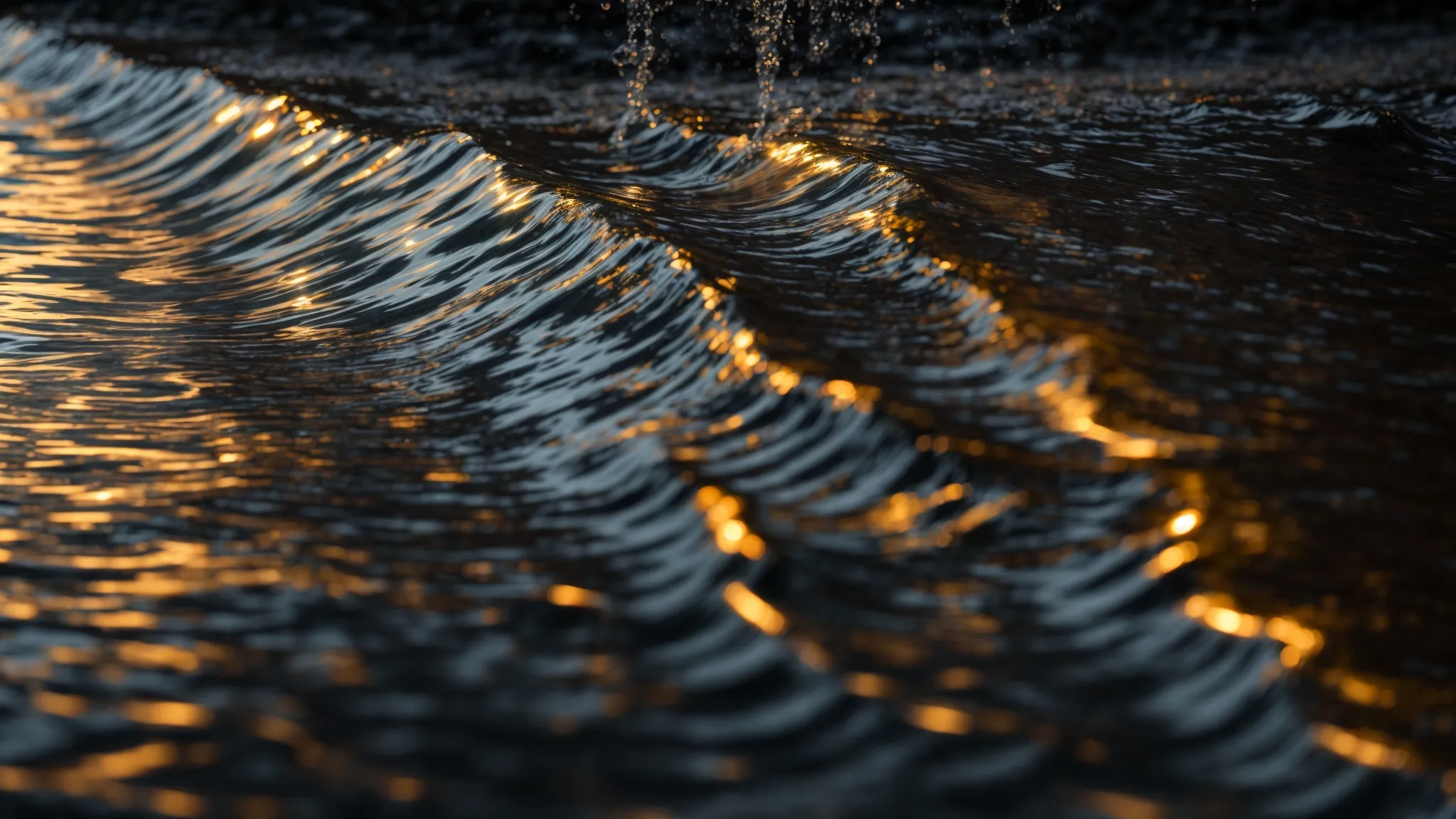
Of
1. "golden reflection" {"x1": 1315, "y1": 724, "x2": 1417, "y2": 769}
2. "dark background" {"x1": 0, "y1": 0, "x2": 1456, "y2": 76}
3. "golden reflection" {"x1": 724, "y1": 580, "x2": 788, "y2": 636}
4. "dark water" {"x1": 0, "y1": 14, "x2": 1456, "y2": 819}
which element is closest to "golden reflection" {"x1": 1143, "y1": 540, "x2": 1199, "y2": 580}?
"dark water" {"x1": 0, "y1": 14, "x2": 1456, "y2": 819}

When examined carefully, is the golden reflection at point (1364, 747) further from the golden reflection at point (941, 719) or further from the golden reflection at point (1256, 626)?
the golden reflection at point (941, 719)

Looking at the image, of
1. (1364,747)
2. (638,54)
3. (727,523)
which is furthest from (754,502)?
(638,54)

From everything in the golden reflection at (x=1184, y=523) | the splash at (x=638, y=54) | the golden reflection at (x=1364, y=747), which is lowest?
the golden reflection at (x=1364, y=747)

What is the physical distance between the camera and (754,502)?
2611 millimetres

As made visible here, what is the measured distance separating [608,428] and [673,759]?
1177 millimetres

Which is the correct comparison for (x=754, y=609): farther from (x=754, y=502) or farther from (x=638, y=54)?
(x=638, y=54)

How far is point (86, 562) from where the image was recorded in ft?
8.63

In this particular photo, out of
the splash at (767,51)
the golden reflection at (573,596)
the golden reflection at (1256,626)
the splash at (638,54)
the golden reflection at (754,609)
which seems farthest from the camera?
the splash at (638,54)

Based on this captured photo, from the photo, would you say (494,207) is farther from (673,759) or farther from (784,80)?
(784,80)

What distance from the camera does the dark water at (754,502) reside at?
1.98 meters

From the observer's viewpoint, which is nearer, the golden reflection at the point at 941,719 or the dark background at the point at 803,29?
the golden reflection at the point at 941,719

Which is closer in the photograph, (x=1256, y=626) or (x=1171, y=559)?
(x=1256, y=626)

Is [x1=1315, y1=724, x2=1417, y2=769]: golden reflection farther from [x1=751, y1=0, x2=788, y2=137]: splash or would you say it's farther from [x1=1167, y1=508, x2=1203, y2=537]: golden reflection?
[x1=751, y1=0, x2=788, y2=137]: splash

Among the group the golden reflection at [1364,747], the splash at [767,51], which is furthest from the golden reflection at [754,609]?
the splash at [767,51]
